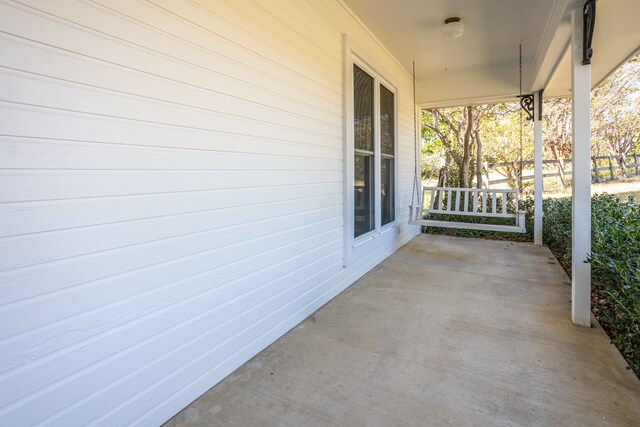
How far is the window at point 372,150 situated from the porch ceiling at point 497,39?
0.56 metres

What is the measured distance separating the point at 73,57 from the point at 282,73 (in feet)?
4.38

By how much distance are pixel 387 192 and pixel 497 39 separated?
84.5 inches

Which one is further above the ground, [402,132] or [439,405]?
[402,132]

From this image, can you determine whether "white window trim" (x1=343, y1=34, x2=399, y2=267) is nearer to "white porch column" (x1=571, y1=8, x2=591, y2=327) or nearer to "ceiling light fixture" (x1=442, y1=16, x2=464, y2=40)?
"ceiling light fixture" (x1=442, y1=16, x2=464, y2=40)

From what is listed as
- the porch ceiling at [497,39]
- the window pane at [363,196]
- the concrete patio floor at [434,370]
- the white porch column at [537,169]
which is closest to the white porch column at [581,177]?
the concrete patio floor at [434,370]

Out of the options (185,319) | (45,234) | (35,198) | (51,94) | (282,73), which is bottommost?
(185,319)

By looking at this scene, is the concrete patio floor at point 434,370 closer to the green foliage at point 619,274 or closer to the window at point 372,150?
the green foliage at point 619,274

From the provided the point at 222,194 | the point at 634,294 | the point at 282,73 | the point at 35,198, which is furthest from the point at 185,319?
the point at 634,294

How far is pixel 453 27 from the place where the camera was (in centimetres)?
336

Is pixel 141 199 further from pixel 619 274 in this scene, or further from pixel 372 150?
pixel 372 150

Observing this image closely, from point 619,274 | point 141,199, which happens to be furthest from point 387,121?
point 141,199

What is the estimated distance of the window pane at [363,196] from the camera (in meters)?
3.50

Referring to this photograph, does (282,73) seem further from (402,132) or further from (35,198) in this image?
(402,132)

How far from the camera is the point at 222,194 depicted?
183 cm
